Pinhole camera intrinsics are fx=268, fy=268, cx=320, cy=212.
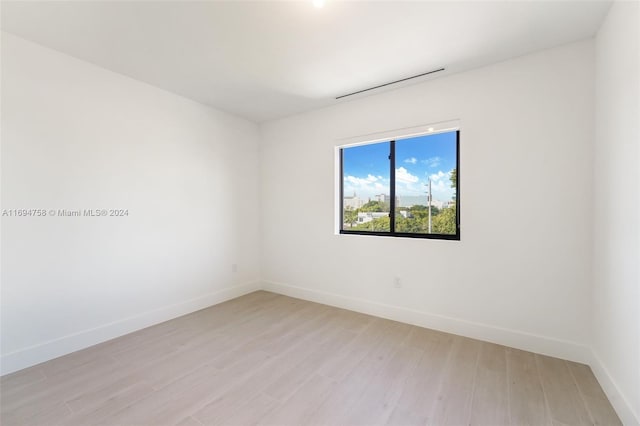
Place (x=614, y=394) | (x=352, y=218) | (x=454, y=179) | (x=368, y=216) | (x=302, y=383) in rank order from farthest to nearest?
1. (x=352, y=218)
2. (x=368, y=216)
3. (x=454, y=179)
4. (x=302, y=383)
5. (x=614, y=394)

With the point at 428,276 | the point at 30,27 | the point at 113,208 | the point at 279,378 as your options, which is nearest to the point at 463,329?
the point at 428,276

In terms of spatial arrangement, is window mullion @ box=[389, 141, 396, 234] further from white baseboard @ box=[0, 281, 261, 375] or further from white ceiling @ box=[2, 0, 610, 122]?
white baseboard @ box=[0, 281, 261, 375]

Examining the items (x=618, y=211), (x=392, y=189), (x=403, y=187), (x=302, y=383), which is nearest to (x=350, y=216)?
(x=392, y=189)

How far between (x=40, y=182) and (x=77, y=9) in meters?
1.42

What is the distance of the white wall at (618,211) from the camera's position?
5.09 feet

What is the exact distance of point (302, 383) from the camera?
78.9 inches

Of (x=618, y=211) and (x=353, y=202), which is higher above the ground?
(x=353, y=202)

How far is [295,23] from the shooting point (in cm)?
203

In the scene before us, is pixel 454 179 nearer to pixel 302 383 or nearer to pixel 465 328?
pixel 465 328

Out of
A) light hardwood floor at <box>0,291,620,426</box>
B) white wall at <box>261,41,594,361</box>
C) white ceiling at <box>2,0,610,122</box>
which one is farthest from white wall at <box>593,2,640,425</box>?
white ceiling at <box>2,0,610,122</box>

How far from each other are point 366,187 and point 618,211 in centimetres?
230

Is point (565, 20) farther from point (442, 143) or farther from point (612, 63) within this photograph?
point (442, 143)

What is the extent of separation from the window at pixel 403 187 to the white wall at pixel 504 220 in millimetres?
200

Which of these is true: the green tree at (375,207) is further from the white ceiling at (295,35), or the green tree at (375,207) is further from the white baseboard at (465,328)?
the white ceiling at (295,35)
